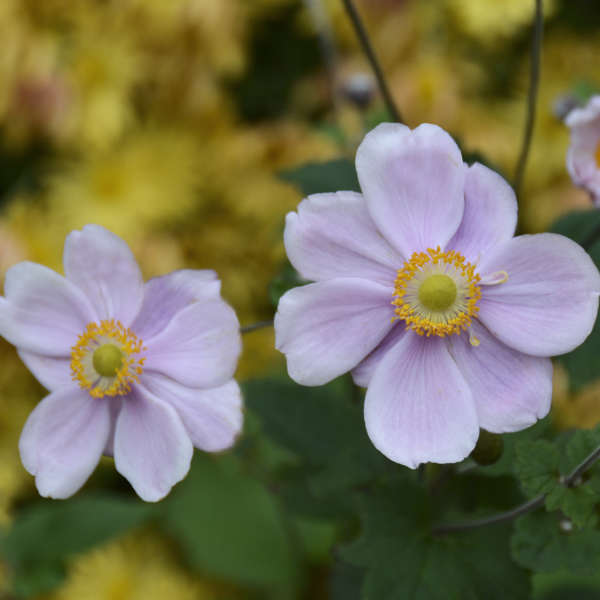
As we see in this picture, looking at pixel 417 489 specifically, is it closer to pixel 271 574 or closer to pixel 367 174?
pixel 367 174

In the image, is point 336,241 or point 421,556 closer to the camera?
point 336,241

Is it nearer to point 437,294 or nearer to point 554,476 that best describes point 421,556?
point 554,476

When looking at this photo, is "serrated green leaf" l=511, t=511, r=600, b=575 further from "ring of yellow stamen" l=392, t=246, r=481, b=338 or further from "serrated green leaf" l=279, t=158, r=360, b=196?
"serrated green leaf" l=279, t=158, r=360, b=196

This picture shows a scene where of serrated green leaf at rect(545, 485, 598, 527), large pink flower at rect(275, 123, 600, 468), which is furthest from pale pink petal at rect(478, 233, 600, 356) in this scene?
serrated green leaf at rect(545, 485, 598, 527)

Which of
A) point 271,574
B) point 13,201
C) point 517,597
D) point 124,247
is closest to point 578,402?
point 271,574

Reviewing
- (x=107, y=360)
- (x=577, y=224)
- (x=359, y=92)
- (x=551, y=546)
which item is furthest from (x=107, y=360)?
(x=359, y=92)
